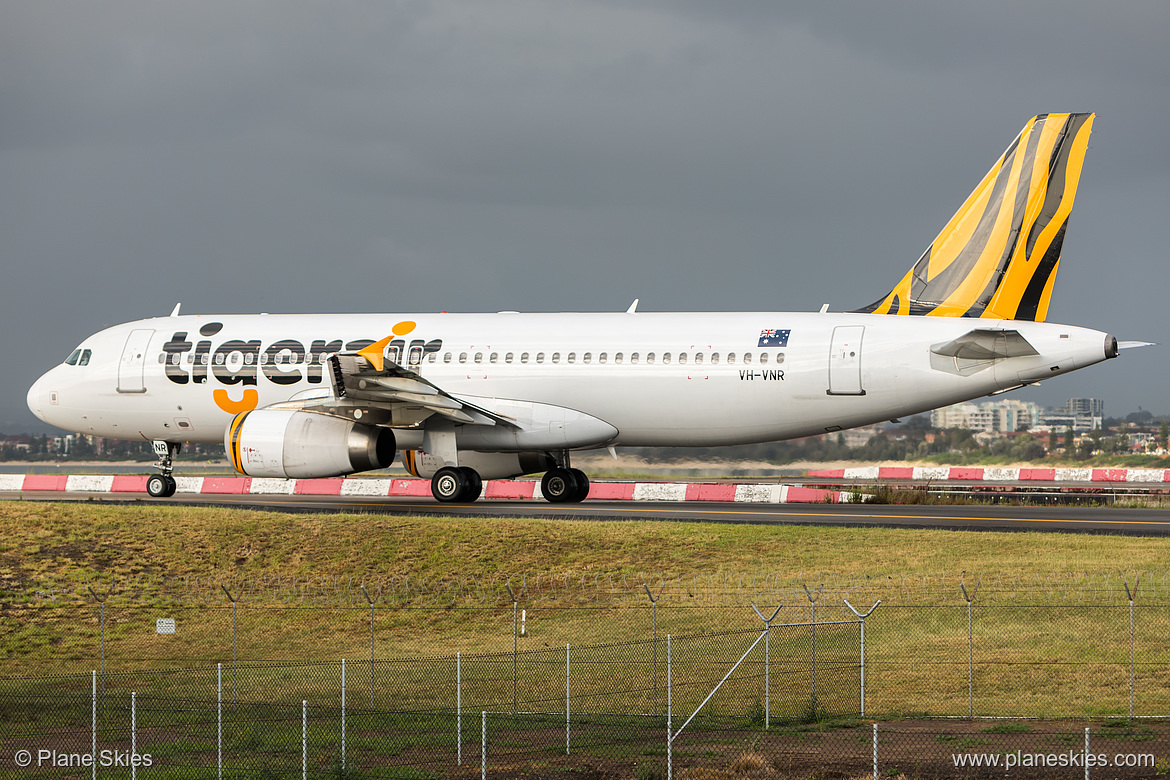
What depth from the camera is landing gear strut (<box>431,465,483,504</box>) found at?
31.3 m

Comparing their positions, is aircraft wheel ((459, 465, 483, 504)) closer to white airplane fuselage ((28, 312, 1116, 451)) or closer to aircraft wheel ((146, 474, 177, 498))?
white airplane fuselage ((28, 312, 1116, 451))

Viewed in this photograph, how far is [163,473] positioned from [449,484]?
974 cm

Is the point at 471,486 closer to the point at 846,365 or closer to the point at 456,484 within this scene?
the point at 456,484

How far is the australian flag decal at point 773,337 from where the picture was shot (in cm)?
2964

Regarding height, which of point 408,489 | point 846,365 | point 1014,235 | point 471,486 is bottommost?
point 408,489

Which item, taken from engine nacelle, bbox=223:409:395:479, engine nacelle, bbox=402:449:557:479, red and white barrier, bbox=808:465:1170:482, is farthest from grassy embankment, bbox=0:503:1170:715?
red and white barrier, bbox=808:465:1170:482

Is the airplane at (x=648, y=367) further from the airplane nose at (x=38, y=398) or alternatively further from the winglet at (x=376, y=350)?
the airplane nose at (x=38, y=398)

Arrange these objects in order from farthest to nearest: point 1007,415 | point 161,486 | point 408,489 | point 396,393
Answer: point 1007,415 → point 408,489 → point 161,486 → point 396,393

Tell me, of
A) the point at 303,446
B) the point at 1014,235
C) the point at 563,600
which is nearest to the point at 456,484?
the point at 303,446

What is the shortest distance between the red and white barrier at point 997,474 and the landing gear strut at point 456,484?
25.9 metres

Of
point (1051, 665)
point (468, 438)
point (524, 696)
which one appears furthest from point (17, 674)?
point (1051, 665)

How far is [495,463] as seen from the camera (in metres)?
33.1

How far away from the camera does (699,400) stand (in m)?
30.1

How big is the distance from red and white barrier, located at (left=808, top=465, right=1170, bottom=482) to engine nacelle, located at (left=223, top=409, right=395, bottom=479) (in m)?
28.5
